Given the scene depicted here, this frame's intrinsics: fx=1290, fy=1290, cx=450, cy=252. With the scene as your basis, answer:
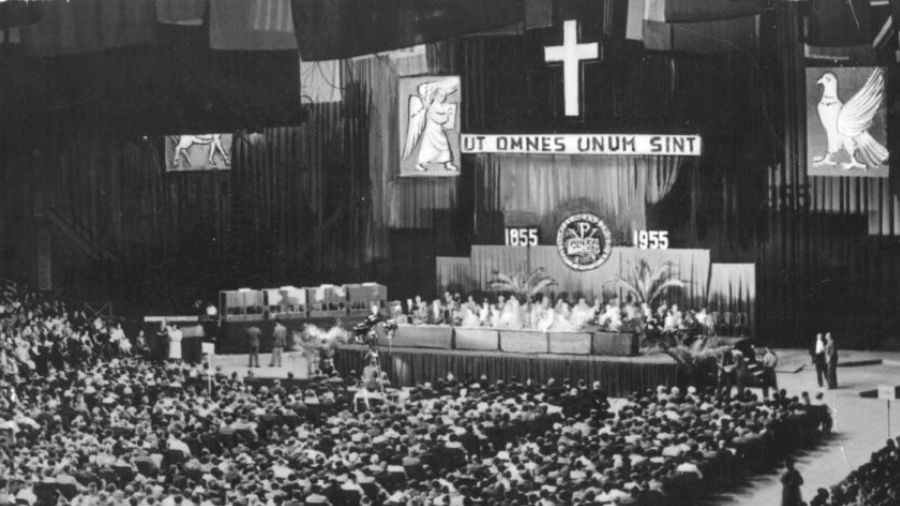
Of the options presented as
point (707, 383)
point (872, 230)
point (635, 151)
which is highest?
point (635, 151)

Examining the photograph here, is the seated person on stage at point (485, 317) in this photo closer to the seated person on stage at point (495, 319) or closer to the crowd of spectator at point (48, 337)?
the seated person on stage at point (495, 319)

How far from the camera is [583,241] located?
93.3 feet

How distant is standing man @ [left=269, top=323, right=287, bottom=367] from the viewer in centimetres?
2719

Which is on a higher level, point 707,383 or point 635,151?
point 635,151

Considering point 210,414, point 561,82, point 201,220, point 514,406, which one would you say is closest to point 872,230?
point 561,82

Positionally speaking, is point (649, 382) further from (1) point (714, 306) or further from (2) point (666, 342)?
(1) point (714, 306)

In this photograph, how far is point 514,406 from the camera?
18969mm

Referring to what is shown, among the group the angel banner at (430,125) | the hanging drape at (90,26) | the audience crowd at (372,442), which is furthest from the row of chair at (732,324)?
the hanging drape at (90,26)

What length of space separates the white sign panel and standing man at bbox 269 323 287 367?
597 cm

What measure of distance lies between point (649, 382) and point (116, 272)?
15.7 m

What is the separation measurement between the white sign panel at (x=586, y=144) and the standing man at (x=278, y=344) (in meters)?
5.97

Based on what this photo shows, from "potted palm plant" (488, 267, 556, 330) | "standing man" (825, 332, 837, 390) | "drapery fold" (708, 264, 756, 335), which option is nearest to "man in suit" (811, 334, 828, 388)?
"standing man" (825, 332, 837, 390)

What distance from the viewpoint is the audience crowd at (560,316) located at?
80.1 ft

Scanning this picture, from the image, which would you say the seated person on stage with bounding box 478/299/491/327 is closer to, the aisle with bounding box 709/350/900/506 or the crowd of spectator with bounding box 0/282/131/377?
the aisle with bounding box 709/350/900/506
